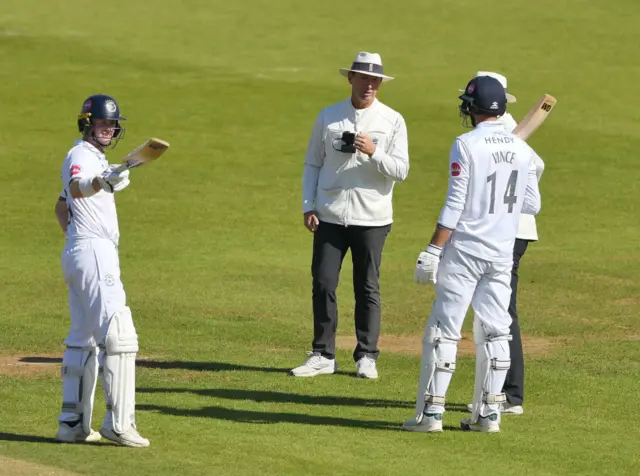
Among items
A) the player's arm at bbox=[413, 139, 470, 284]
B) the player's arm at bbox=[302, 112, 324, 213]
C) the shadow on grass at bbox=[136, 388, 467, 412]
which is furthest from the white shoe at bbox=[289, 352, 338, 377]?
the player's arm at bbox=[413, 139, 470, 284]

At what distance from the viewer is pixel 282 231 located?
20297 millimetres

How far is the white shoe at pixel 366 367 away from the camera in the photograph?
37.9 ft

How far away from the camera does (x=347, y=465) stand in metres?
8.41

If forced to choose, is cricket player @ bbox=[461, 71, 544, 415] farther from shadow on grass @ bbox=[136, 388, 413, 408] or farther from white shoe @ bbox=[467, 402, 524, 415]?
shadow on grass @ bbox=[136, 388, 413, 408]

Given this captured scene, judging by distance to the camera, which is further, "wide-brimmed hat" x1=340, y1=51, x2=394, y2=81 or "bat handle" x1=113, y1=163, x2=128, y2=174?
"wide-brimmed hat" x1=340, y1=51, x2=394, y2=81

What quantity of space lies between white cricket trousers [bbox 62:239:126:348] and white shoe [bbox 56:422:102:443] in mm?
530

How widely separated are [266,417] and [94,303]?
71.9 inches

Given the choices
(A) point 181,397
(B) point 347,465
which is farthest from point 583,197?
(B) point 347,465

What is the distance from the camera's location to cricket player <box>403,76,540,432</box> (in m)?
9.14

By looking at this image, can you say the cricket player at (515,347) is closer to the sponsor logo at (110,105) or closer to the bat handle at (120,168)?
the sponsor logo at (110,105)

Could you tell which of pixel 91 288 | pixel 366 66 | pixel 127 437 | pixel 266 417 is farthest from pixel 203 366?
pixel 91 288

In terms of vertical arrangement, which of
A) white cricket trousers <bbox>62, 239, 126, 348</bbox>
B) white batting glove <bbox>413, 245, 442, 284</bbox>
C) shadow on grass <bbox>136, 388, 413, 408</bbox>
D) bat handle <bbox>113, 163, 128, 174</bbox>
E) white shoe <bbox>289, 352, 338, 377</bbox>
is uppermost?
bat handle <bbox>113, 163, 128, 174</bbox>

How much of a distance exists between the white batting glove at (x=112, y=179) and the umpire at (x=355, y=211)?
137 inches

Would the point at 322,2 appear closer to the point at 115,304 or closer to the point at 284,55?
the point at 284,55
